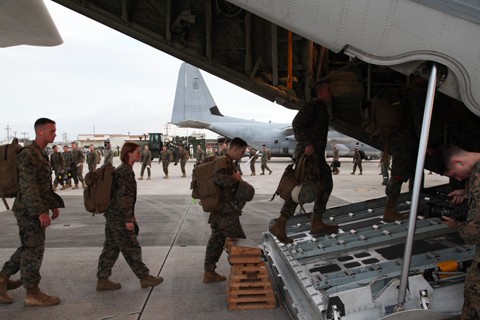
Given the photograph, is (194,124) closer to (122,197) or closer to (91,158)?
(91,158)

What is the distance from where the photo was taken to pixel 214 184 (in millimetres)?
4227

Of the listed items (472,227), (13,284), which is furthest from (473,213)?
(13,284)

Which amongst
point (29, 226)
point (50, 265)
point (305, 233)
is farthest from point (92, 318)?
point (305, 233)

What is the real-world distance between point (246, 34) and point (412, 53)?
11.3 ft

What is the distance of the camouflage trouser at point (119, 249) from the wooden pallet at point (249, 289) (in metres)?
1.15

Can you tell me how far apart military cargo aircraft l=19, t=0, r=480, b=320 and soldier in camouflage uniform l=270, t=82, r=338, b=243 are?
1.16ft

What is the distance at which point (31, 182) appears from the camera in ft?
12.6

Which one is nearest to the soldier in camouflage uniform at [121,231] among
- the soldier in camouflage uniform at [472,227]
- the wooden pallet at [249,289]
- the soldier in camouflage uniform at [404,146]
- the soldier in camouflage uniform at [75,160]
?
the wooden pallet at [249,289]

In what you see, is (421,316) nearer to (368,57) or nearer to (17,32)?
(368,57)

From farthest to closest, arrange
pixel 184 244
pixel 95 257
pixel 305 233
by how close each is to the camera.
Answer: pixel 184 244 < pixel 95 257 < pixel 305 233

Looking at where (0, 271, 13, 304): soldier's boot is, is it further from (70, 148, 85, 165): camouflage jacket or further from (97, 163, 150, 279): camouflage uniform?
(70, 148, 85, 165): camouflage jacket

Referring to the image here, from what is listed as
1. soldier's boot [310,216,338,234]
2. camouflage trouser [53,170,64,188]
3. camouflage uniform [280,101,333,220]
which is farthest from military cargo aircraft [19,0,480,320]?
camouflage trouser [53,170,64,188]

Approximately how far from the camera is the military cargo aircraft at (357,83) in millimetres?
2744

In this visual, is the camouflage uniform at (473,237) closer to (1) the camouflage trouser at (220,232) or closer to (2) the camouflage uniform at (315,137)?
(2) the camouflage uniform at (315,137)
